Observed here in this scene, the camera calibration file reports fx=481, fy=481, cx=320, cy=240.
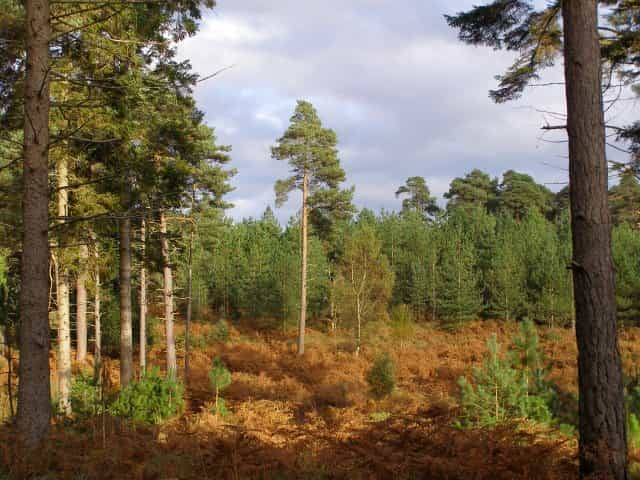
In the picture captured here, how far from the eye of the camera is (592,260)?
180 inches

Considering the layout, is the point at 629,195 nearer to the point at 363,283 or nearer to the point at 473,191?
the point at 363,283

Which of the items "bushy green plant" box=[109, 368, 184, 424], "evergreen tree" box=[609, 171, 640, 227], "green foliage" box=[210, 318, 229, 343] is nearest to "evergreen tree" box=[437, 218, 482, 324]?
"evergreen tree" box=[609, 171, 640, 227]

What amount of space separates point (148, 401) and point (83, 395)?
6228 millimetres

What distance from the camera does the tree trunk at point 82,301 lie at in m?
12.7

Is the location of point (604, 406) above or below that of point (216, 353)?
above

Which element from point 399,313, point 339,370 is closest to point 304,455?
point 339,370

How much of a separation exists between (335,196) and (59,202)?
52.9 ft

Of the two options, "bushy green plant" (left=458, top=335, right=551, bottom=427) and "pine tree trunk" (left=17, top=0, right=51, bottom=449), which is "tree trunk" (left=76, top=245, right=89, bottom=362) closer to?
"pine tree trunk" (left=17, top=0, right=51, bottom=449)

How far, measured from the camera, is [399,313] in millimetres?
30656

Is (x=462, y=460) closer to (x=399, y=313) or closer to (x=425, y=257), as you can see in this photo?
(x=399, y=313)

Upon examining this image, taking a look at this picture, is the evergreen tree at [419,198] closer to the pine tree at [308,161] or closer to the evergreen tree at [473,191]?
the evergreen tree at [473,191]

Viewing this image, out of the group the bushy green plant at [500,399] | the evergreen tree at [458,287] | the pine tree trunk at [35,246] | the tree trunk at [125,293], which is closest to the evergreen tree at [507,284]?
the evergreen tree at [458,287]

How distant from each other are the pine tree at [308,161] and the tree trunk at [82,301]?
1042 cm

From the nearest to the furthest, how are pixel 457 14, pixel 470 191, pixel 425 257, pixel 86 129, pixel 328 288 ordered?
pixel 457 14, pixel 86 129, pixel 328 288, pixel 425 257, pixel 470 191
